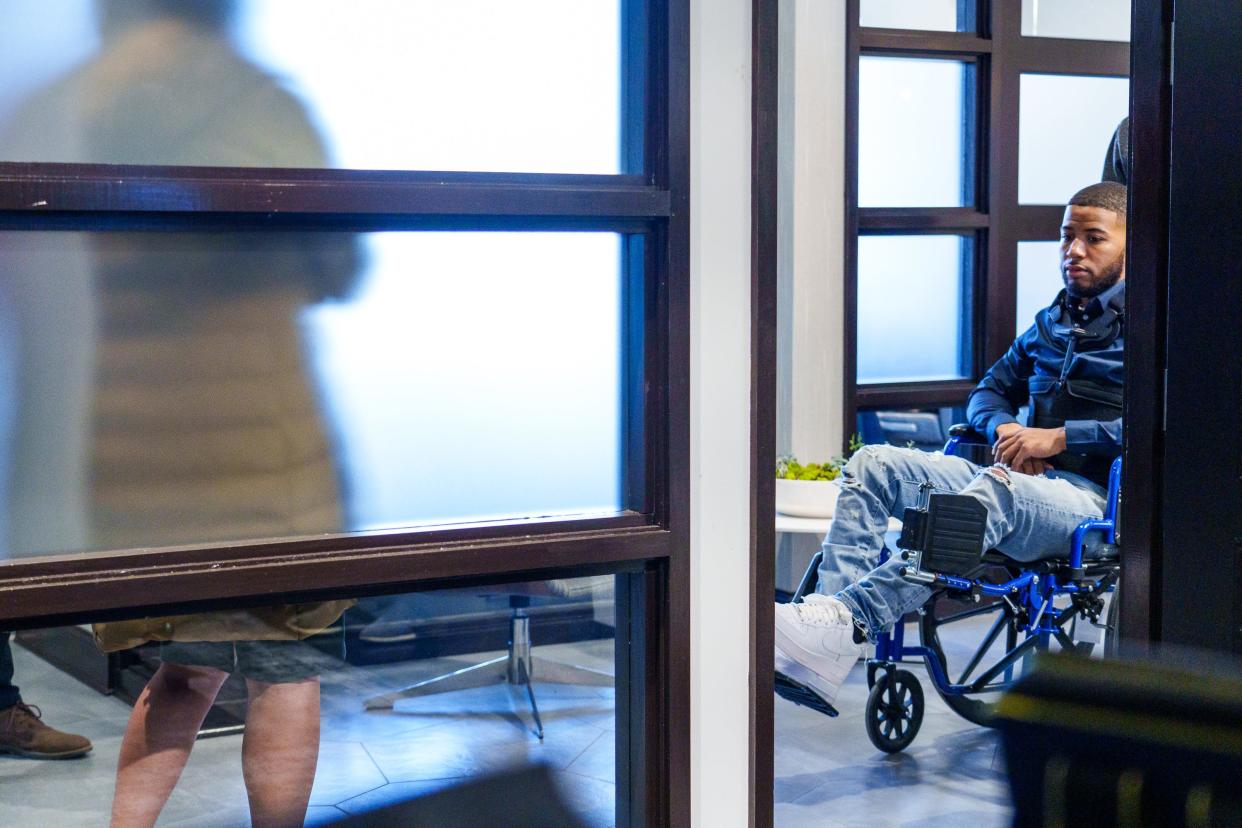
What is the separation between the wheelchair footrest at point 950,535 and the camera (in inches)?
120

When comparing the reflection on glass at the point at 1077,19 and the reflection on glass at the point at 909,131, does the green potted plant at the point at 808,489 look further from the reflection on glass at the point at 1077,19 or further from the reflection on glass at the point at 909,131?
the reflection on glass at the point at 1077,19

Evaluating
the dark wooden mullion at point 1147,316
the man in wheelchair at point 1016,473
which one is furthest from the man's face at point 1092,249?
the dark wooden mullion at point 1147,316

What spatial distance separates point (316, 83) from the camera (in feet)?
5.60

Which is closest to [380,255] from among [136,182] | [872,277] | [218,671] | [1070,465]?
[136,182]

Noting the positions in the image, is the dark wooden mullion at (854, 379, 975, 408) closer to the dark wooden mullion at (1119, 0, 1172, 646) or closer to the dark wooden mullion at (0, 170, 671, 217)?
the dark wooden mullion at (1119, 0, 1172, 646)

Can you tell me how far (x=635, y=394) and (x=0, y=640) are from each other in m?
0.89

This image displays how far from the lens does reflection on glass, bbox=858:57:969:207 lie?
437 cm

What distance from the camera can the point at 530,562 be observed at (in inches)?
72.7

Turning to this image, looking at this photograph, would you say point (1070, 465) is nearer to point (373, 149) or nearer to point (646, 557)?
point (646, 557)

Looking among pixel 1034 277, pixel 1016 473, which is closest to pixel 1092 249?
pixel 1016 473

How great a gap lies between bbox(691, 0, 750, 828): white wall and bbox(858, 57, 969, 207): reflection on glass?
2521mm

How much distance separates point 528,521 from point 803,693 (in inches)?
52.8

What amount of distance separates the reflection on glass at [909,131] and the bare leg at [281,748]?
2.99 meters

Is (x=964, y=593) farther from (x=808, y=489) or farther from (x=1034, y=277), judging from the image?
(x=1034, y=277)
